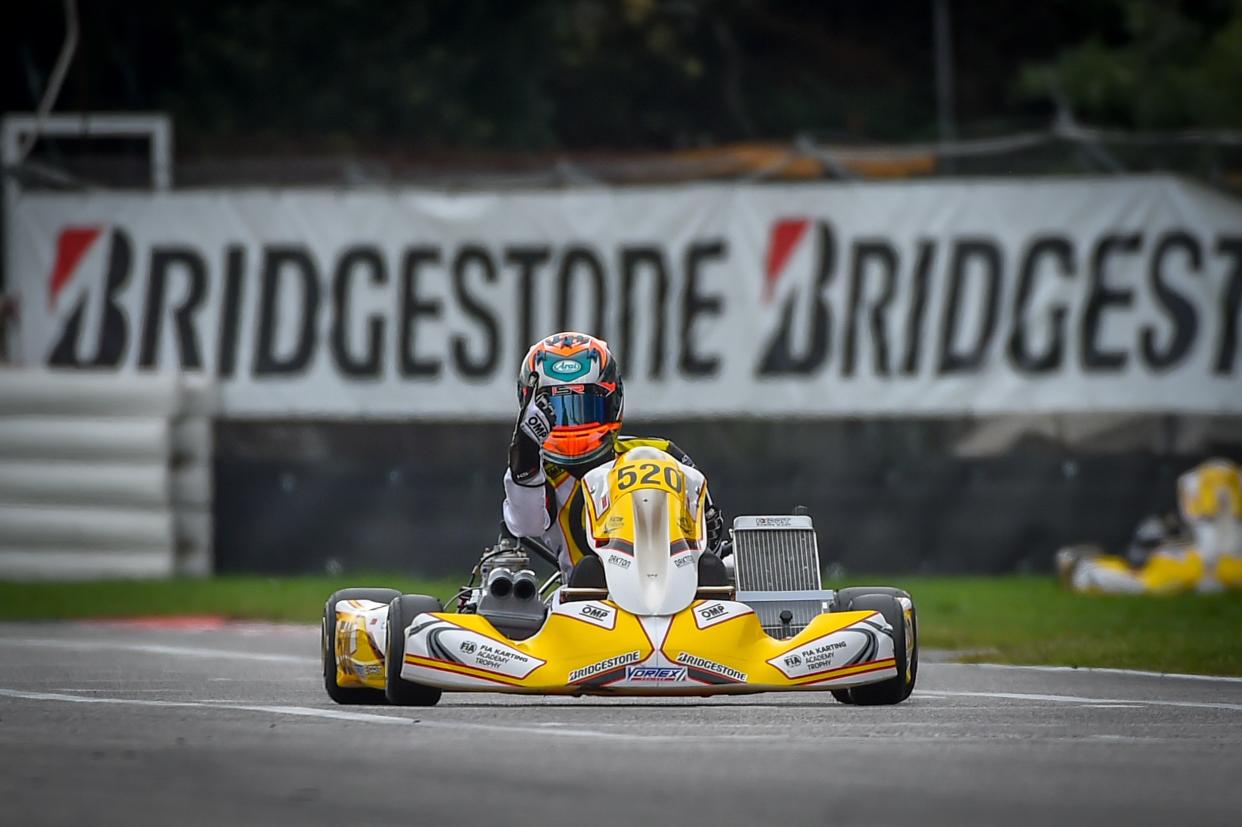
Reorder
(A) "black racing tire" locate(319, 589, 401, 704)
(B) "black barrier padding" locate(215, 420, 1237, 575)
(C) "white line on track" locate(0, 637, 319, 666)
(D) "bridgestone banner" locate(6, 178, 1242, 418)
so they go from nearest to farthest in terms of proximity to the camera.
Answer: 1. (A) "black racing tire" locate(319, 589, 401, 704)
2. (C) "white line on track" locate(0, 637, 319, 666)
3. (B) "black barrier padding" locate(215, 420, 1237, 575)
4. (D) "bridgestone banner" locate(6, 178, 1242, 418)

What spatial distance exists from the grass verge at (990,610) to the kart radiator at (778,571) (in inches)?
99.4

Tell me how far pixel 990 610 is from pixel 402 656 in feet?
25.1

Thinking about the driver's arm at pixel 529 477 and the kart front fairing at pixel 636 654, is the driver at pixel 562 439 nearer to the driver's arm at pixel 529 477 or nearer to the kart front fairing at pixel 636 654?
the driver's arm at pixel 529 477

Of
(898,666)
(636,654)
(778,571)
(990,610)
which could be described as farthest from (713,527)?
(990,610)

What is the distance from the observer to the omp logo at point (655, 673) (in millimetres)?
9602

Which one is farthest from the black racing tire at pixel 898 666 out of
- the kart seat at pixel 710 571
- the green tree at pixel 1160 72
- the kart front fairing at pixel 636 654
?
the green tree at pixel 1160 72

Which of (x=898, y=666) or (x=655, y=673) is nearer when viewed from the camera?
(x=655, y=673)

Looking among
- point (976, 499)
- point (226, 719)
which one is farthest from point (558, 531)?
point (976, 499)

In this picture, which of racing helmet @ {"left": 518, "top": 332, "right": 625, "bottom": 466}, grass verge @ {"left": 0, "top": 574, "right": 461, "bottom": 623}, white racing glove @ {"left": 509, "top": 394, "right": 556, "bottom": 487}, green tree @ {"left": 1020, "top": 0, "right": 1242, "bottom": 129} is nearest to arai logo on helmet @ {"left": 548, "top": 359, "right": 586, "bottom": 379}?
racing helmet @ {"left": 518, "top": 332, "right": 625, "bottom": 466}

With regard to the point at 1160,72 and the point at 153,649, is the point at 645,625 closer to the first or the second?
the point at 153,649

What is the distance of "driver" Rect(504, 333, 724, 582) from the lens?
424 inches

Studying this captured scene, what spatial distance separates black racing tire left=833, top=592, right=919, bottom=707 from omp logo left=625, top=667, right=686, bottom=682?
940mm

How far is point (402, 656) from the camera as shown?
9.98 metres

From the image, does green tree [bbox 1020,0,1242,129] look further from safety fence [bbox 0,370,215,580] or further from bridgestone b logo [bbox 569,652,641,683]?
bridgestone b logo [bbox 569,652,641,683]
